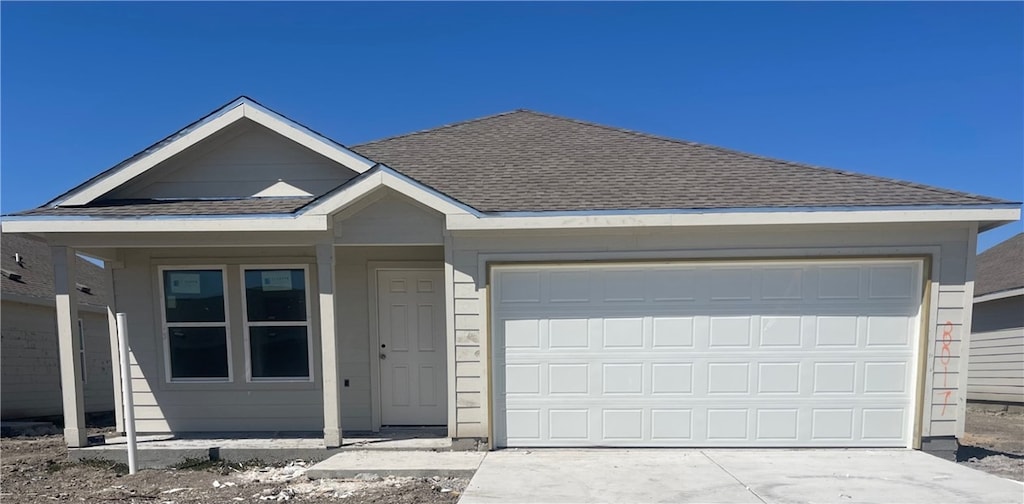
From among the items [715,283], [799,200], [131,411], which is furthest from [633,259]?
[131,411]

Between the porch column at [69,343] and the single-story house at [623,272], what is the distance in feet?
0.09

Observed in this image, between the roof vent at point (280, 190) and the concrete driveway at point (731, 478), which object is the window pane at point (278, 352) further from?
the concrete driveway at point (731, 478)

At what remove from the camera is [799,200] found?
230 inches

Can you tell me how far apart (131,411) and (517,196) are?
5017 mm

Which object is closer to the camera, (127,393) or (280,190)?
(127,393)

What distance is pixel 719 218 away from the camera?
5.69 metres

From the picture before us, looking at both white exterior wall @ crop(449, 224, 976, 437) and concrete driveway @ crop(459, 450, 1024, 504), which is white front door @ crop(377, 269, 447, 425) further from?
concrete driveway @ crop(459, 450, 1024, 504)

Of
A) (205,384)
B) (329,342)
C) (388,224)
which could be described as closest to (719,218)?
(388,224)

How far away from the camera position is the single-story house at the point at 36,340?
30.8ft

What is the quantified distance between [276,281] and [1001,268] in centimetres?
1587

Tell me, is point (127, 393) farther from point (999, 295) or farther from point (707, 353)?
point (999, 295)

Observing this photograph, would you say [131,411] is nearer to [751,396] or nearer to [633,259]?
[633,259]

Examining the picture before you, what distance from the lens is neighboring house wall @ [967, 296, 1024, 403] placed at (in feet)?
35.1

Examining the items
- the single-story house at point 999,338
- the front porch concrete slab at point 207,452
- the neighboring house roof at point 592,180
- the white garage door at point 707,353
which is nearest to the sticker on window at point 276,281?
the neighboring house roof at point 592,180
